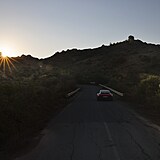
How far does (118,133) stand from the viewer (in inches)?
623

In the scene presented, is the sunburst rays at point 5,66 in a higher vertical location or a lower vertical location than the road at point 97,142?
higher

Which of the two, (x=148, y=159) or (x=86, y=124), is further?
(x=86, y=124)

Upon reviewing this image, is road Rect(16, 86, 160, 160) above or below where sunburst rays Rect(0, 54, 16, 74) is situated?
below

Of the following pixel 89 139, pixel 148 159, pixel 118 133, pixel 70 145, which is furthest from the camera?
pixel 118 133

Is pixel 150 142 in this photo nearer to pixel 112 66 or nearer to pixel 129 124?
pixel 129 124

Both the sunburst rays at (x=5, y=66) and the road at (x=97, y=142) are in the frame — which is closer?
the road at (x=97, y=142)

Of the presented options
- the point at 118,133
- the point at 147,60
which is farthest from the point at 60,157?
the point at 147,60

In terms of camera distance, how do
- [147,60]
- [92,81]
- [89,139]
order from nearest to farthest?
[89,139], [92,81], [147,60]

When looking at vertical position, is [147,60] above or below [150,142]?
above

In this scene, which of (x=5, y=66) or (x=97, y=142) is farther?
(x=5, y=66)

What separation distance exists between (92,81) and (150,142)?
9763 centimetres

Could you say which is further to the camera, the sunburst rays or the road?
the sunburst rays

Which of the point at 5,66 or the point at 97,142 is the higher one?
the point at 5,66

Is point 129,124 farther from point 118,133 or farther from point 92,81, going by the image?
point 92,81
